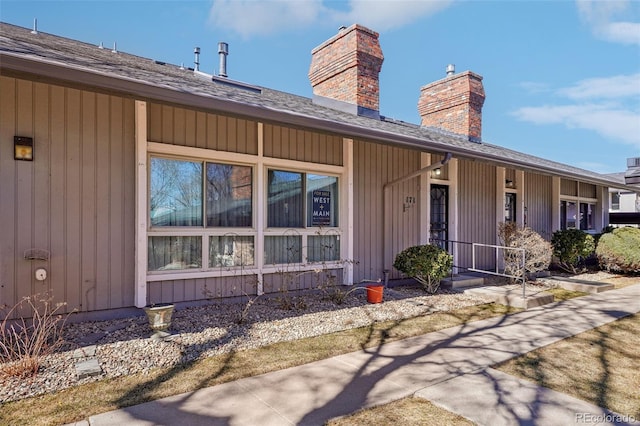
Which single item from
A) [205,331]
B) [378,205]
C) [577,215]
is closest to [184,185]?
[205,331]

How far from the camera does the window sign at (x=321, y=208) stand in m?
6.67

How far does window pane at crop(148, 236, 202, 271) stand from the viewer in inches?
196

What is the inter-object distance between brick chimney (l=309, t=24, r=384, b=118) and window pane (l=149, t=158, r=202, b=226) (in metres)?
4.75

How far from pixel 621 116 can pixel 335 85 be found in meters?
25.3

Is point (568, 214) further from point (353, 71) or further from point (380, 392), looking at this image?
point (380, 392)

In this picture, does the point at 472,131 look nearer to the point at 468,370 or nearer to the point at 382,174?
the point at 382,174

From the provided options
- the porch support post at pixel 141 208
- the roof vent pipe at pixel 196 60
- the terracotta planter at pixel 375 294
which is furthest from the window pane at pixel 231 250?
the roof vent pipe at pixel 196 60

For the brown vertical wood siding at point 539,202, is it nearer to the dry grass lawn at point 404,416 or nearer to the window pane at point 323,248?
the window pane at point 323,248

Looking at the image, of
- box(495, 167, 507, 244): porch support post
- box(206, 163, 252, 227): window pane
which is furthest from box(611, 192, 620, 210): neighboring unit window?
box(206, 163, 252, 227): window pane

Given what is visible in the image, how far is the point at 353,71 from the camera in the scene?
8930 millimetres

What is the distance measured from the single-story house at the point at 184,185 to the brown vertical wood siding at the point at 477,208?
1.84 feet

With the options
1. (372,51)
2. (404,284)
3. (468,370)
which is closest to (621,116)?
(372,51)

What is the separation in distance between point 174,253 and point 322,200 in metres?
2.74

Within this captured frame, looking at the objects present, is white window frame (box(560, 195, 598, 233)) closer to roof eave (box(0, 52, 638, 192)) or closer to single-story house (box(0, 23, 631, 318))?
single-story house (box(0, 23, 631, 318))
